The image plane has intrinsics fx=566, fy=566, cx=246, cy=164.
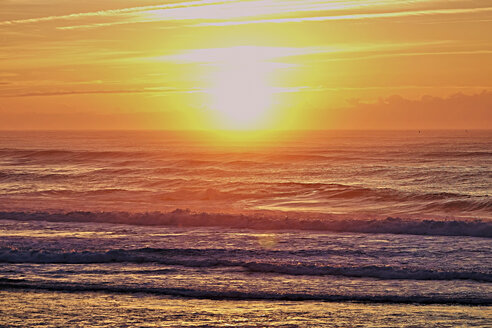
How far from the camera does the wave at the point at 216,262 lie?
1314 cm

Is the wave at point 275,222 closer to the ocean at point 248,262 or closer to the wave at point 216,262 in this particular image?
the ocean at point 248,262

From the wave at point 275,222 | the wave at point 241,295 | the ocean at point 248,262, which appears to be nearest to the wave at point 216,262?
the ocean at point 248,262

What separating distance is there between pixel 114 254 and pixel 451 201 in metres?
21.5

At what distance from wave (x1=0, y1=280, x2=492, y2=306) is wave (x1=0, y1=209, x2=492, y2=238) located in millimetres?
9031

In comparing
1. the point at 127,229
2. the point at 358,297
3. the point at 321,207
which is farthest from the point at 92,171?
the point at 358,297

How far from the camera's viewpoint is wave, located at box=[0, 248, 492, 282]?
1314 cm

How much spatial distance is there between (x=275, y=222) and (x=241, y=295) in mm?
10247

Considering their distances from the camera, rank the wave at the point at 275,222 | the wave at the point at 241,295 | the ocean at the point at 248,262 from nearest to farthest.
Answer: the ocean at the point at 248,262 → the wave at the point at 241,295 → the wave at the point at 275,222

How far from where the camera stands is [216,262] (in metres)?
14.5

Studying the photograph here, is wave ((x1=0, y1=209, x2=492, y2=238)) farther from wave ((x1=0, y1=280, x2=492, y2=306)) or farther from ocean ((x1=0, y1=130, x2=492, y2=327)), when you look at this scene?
wave ((x1=0, y1=280, x2=492, y2=306))

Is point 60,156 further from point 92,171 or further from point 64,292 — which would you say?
point 64,292

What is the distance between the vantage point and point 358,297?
37.3 ft

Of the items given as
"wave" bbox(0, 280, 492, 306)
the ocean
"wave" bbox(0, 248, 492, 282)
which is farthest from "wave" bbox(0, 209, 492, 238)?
"wave" bbox(0, 280, 492, 306)

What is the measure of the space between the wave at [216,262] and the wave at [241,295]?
176 cm
